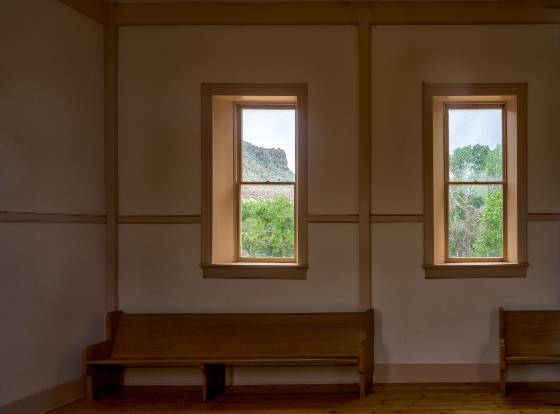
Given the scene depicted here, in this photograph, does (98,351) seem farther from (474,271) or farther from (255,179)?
(474,271)

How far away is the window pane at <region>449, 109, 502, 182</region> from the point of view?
15.0 ft

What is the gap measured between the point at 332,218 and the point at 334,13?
72.4 inches

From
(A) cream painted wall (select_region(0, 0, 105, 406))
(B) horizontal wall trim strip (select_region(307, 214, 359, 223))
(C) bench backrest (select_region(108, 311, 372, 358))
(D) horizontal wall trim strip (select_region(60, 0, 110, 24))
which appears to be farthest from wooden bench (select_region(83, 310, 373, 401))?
(D) horizontal wall trim strip (select_region(60, 0, 110, 24))

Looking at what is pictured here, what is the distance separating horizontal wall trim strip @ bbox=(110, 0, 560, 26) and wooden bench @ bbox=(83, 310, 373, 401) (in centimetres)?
262

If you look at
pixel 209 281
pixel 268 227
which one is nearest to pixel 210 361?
pixel 209 281

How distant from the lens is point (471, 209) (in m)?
4.58

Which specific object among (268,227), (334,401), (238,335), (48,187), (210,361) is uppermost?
(48,187)

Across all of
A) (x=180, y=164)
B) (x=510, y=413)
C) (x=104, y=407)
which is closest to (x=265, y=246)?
(x=180, y=164)

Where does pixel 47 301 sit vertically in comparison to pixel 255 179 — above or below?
below

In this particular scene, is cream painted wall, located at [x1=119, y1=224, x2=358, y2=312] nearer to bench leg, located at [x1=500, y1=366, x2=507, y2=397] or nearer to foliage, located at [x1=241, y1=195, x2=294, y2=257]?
foliage, located at [x1=241, y1=195, x2=294, y2=257]

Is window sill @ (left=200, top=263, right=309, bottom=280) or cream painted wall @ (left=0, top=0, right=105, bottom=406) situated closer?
cream painted wall @ (left=0, top=0, right=105, bottom=406)

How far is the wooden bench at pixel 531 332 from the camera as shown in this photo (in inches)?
160

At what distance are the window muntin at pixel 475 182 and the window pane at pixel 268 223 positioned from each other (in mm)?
1494

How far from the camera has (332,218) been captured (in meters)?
4.33
